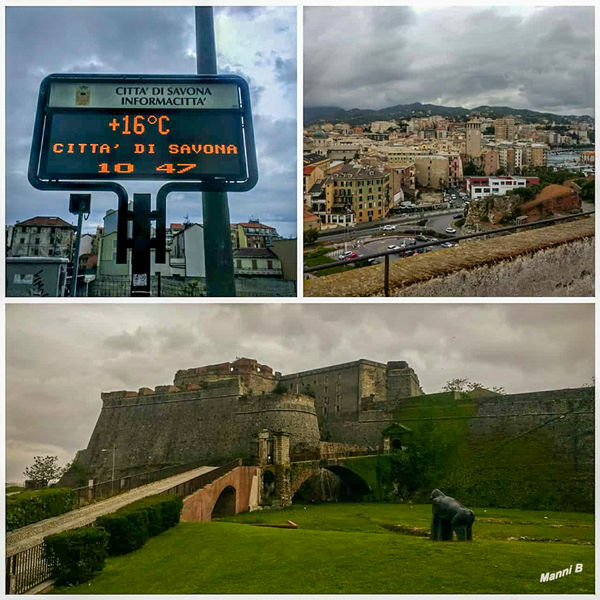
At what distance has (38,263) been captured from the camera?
5.97 metres

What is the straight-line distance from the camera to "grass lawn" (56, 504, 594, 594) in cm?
570

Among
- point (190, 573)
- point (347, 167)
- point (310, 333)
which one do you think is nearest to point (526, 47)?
point (347, 167)

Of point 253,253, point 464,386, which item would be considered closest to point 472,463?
point 464,386

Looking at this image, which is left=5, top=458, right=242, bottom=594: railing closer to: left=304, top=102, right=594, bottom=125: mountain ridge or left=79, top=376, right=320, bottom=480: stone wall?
left=79, top=376, right=320, bottom=480: stone wall

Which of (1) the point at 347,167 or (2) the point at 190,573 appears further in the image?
(1) the point at 347,167

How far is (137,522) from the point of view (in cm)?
602

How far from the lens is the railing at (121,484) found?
21.9ft

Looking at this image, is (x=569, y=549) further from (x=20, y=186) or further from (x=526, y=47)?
(x=20, y=186)

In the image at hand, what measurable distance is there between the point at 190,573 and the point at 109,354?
6.16ft

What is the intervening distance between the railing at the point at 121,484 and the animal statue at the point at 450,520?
2.26m

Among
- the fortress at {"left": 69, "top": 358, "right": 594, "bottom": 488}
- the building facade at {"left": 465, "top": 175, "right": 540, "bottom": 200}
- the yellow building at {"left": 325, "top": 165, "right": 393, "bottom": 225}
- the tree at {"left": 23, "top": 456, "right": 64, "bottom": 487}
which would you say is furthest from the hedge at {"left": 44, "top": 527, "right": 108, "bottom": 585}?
the building facade at {"left": 465, "top": 175, "right": 540, "bottom": 200}

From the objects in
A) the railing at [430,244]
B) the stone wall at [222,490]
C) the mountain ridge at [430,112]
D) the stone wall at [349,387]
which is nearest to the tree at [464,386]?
the stone wall at [349,387]

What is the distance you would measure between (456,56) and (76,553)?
4.84 metres

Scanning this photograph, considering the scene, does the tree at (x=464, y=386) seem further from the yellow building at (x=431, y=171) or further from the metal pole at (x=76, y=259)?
the metal pole at (x=76, y=259)
